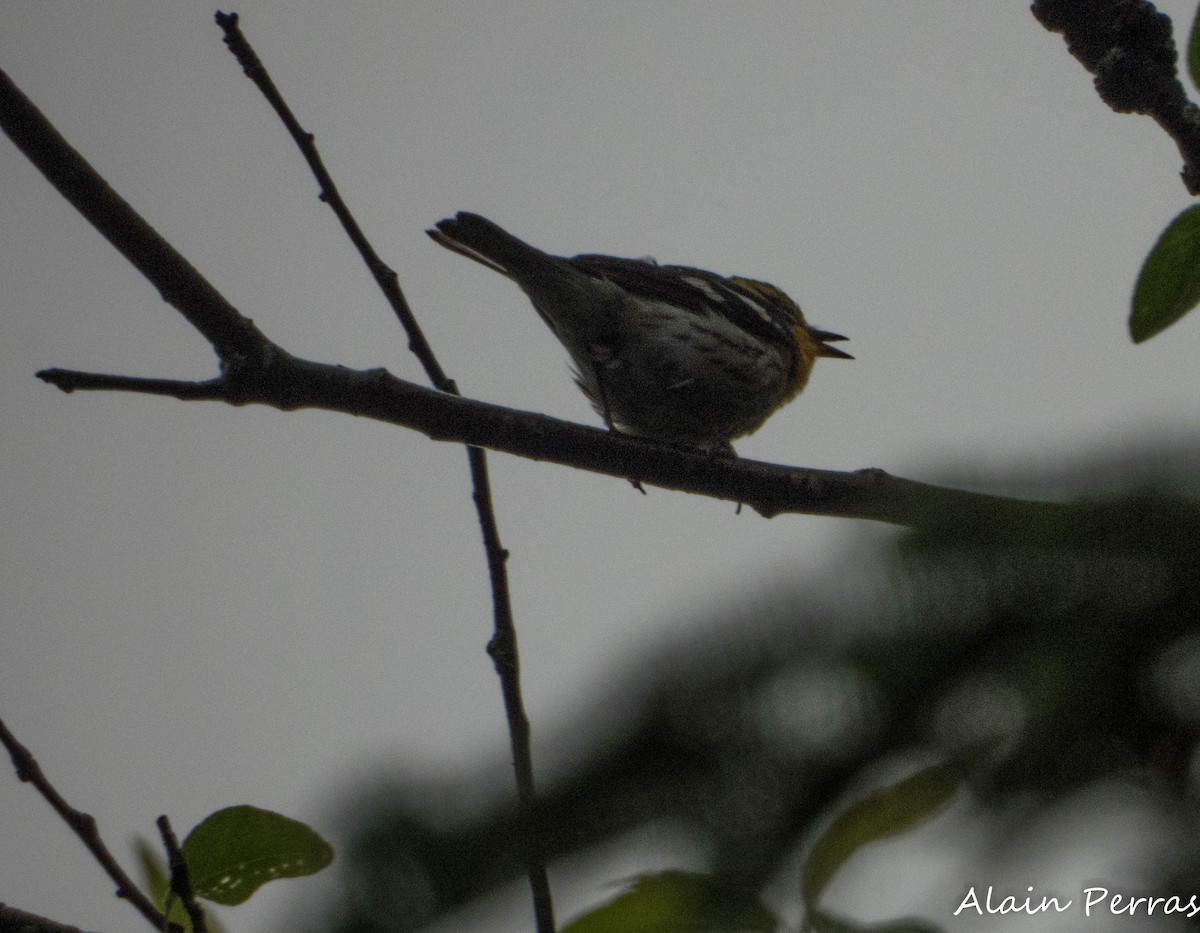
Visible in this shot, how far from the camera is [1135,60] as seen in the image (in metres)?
2.40

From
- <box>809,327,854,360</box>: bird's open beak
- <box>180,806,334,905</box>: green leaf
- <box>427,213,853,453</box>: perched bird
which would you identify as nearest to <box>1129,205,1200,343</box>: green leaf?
<box>180,806,334,905</box>: green leaf

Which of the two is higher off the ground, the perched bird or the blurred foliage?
the perched bird

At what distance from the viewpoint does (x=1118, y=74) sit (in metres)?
2.41

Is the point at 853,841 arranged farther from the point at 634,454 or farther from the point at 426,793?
the point at 634,454

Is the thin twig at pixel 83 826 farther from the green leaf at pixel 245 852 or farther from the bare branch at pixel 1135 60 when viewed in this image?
the bare branch at pixel 1135 60

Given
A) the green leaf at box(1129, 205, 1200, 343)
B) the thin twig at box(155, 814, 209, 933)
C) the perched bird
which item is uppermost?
the perched bird

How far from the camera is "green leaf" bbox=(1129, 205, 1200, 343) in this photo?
1.94 meters

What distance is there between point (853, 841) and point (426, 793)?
1.00 ft

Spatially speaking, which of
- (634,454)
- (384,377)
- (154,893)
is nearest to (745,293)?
(634,454)

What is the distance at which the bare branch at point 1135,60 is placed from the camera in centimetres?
238

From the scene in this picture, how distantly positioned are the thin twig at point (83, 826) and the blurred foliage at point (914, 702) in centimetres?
126

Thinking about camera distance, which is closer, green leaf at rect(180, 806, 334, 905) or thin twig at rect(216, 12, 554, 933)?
green leaf at rect(180, 806, 334, 905)

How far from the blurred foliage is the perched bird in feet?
17.0

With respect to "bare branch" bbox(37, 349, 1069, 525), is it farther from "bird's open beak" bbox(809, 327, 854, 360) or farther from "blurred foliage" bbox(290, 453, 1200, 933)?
"bird's open beak" bbox(809, 327, 854, 360)
